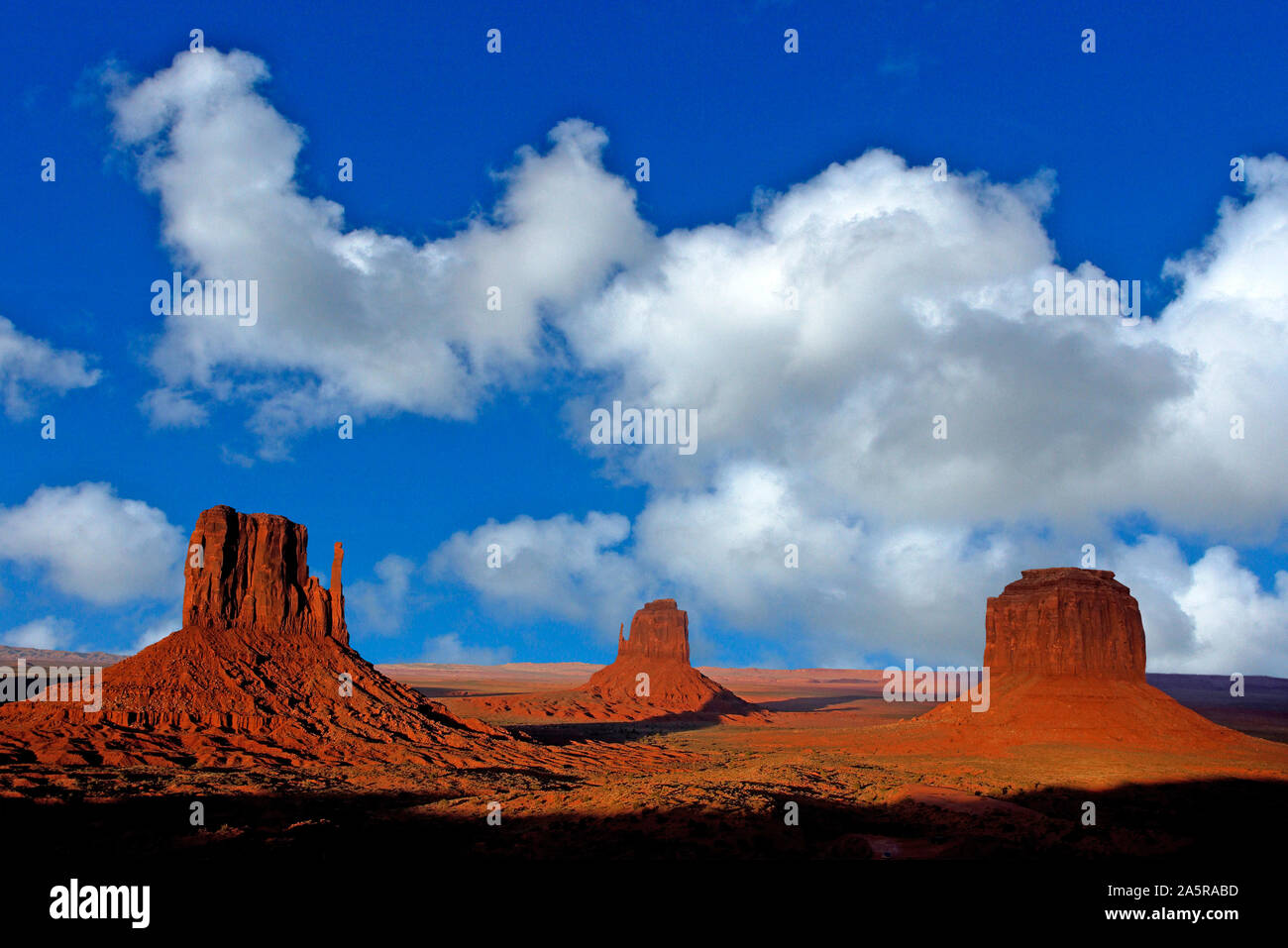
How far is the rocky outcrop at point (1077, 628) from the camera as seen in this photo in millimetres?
50969

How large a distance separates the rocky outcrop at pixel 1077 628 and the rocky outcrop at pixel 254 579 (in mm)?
44435

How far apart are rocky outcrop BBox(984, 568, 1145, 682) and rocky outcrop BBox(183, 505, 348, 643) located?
146 ft

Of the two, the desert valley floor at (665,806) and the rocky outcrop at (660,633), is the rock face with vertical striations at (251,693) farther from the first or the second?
the rocky outcrop at (660,633)

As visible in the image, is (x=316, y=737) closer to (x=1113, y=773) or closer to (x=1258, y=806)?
(x=1113, y=773)

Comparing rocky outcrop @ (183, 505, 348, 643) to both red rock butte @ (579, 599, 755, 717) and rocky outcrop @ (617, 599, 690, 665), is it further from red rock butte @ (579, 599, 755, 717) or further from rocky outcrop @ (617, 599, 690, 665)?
rocky outcrop @ (617, 599, 690, 665)

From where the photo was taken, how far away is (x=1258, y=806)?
92.9 feet

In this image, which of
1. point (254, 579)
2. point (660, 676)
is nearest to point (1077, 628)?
point (254, 579)

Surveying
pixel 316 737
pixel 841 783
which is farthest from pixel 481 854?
pixel 316 737

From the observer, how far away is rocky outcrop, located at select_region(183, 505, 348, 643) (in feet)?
122

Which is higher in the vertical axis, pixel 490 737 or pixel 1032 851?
pixel 1032 851

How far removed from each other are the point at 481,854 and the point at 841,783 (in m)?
Answer: 17.6
